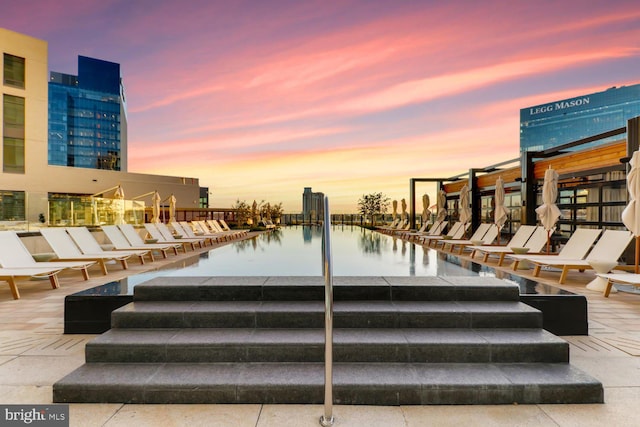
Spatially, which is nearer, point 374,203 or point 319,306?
point 319,306

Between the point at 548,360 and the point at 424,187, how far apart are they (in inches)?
769

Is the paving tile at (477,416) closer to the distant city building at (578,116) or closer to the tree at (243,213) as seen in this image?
the tree at (243,213)

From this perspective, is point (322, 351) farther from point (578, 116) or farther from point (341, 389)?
point (578, 116)

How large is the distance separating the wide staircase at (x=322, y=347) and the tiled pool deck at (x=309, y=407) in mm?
83

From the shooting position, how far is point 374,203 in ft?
99.0

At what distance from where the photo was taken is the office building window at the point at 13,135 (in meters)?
18.8

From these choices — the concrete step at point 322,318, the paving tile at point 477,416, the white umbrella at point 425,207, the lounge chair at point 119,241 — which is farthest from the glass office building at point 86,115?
the paving tile at point 477,416

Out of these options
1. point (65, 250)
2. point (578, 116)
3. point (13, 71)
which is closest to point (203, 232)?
point (65, 250)

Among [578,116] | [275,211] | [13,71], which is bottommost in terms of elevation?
[275,211]

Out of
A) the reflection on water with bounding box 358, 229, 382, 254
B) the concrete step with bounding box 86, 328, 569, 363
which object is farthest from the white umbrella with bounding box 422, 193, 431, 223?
the concrete step with bounding box 86, 328, 569, 363

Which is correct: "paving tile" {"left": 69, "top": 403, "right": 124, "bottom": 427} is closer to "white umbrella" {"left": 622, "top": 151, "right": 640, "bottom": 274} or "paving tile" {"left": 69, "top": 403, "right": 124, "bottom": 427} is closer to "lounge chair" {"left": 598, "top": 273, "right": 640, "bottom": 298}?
"lounge chair" {"left": 598, "top": 273, "right": 640, "bottom": 298}

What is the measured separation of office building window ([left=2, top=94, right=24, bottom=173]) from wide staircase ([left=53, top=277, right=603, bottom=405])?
69.1ft

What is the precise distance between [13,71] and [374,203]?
76.9ft

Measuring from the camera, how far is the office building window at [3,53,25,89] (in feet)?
61.9
